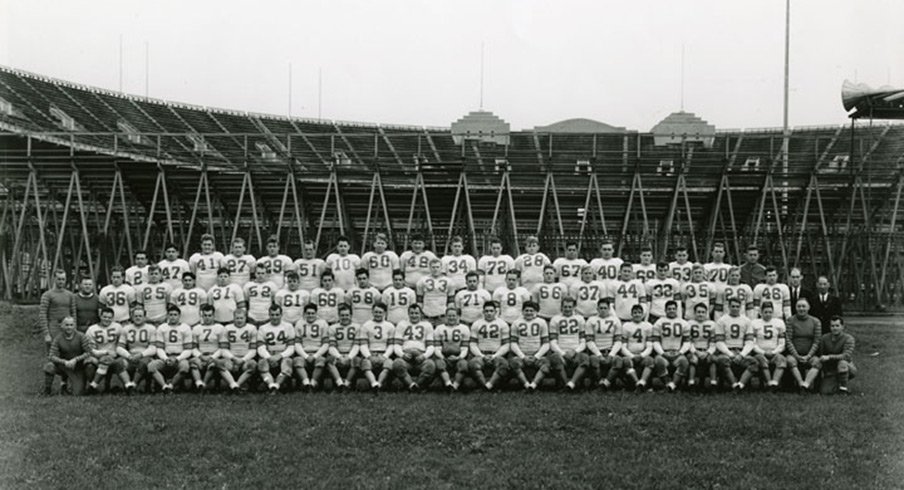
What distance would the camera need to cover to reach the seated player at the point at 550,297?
37.3 feet

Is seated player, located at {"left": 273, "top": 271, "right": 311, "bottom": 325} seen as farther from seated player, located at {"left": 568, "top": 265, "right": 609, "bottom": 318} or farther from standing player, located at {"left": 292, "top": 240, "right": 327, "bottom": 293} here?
seated player, located at {"left": 568, "top": 265, "right": 609, "bottom": 318}

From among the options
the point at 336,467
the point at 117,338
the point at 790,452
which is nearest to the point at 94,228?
the point at 117,338

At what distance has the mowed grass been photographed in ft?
23.2

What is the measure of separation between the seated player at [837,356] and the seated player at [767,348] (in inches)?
19.5

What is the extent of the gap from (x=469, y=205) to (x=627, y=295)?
29.9ft

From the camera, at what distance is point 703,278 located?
453 inches

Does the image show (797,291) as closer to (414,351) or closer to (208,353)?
(414,351)

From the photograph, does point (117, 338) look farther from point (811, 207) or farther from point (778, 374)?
point (811, 207)

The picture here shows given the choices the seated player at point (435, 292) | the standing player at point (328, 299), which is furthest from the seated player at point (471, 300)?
the standing player at point (328, 299)

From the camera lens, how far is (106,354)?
10.6 m

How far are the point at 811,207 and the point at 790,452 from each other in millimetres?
18286

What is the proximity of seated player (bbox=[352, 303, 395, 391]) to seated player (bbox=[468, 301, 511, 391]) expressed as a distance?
3.45 feet

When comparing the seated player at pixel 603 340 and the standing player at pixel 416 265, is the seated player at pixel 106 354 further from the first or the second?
the seated player at pixel 603 340

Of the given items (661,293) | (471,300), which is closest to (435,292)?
(471,300)
